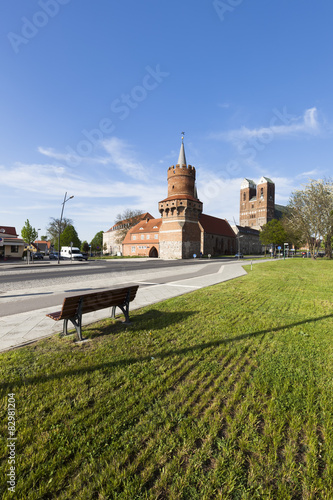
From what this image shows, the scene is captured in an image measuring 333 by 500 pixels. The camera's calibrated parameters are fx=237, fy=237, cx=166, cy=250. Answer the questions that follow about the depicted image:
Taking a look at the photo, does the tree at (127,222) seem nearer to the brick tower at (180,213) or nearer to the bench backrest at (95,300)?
the brick tower at (180,213)

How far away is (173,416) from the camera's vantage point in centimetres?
264

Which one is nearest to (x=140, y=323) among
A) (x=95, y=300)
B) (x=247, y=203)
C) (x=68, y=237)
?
(x=95, y=300)

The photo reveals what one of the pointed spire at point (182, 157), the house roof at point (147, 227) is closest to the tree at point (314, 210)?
the pointed spire at point (182, 157)

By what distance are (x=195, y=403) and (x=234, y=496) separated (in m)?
1.06

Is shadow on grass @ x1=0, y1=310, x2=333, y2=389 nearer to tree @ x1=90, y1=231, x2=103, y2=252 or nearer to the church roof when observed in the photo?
the church roof

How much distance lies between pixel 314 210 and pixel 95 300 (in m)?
40.2

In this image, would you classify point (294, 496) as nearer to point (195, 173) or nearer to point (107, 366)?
point (107, 366)

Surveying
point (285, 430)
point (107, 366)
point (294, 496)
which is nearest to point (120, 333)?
point (107, 366)

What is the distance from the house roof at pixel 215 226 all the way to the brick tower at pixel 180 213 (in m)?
6.46

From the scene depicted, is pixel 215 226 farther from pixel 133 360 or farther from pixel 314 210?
pixel 133 360

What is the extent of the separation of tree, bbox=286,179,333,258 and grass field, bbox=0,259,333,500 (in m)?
37.7

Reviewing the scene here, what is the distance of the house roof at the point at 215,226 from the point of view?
57.1m

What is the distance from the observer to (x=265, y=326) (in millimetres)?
Result: 5516

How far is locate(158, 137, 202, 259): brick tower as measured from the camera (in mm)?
48250
